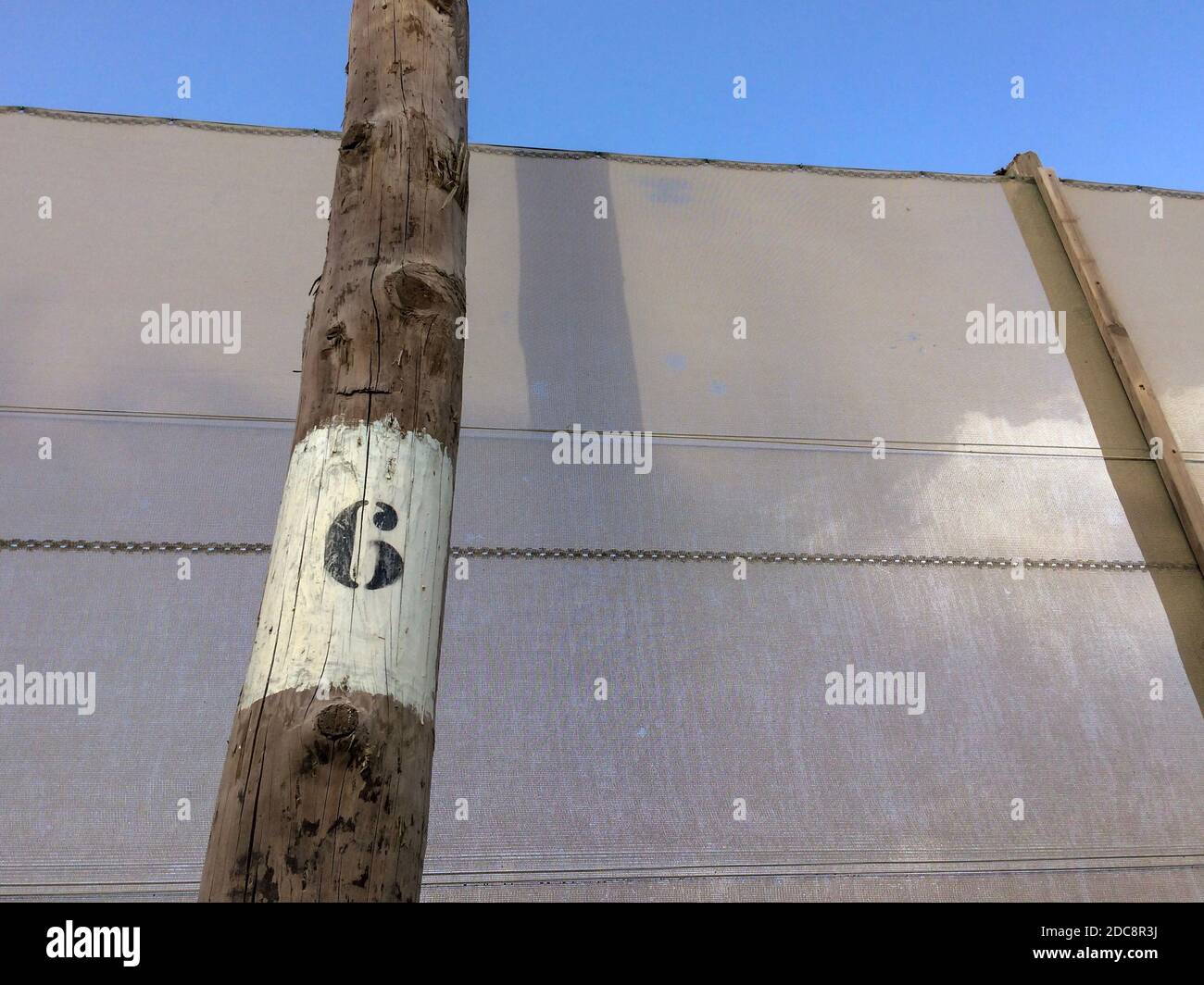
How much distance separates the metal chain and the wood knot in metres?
1.32

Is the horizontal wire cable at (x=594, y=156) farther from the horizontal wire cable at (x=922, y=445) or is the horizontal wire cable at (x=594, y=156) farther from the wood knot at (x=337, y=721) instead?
the wood knot at (x=337, y=721)

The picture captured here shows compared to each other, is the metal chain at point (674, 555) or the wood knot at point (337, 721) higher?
the metal chain at point (674, 555)

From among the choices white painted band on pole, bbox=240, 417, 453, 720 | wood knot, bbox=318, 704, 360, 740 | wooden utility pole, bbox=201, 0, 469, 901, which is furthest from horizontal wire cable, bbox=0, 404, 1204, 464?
wood knot, bbox=318, 704, 360, 740

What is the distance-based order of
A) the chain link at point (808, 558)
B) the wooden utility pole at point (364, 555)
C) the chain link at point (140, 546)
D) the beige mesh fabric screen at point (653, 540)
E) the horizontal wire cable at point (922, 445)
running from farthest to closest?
the horizontal wire cable at point (922, 445) → the chain link at point (808, 558) → the chain link at point (140, 546) → the beige mesh fabric screen at point (653, 540) → the wooden utility pole at point (364, 555)

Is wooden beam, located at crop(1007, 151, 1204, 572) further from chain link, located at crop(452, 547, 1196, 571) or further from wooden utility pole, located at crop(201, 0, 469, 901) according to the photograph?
wooden utility pole, located at crop(201, 0, 469, 901)

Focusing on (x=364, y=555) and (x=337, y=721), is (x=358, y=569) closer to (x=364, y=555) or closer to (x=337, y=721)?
(x=364, y=555)

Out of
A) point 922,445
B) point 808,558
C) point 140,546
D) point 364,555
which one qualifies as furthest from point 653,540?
point 364,555

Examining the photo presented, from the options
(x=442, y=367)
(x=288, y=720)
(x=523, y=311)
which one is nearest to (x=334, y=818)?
(x=288, y=720)

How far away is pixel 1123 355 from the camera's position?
2.91m

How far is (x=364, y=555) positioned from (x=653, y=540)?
1388mm

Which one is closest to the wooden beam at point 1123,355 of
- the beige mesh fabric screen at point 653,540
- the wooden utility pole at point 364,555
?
the beige mesh fabric screen at point 653,540

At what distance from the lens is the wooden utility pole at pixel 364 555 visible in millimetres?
943

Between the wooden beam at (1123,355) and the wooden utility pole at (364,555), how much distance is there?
2.15 metres

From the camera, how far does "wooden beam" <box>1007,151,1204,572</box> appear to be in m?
2.59
